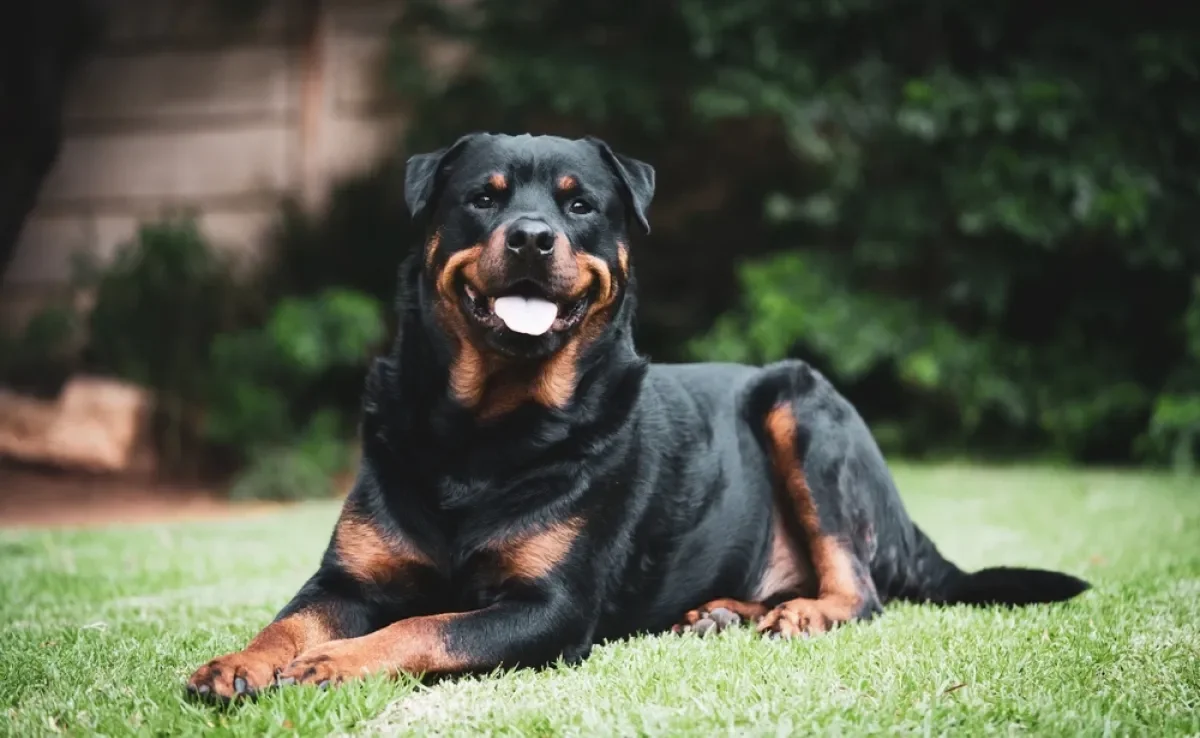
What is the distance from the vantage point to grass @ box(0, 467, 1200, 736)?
225cm

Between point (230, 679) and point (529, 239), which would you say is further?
point (529, 239)

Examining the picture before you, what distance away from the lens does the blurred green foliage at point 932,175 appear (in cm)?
758

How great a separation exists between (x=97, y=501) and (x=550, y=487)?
5.74m

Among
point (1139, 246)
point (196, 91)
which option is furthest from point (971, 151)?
point (196, 91)

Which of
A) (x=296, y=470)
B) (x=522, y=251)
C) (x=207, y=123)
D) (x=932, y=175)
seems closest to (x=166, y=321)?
(x=296, y=470)

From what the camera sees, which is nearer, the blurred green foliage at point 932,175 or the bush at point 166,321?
the blurred green foliage at point 932,175

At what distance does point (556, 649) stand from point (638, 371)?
2.85 ft

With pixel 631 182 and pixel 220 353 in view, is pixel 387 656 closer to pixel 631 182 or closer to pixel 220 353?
pixel 631 182

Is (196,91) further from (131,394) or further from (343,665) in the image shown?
(343,665)

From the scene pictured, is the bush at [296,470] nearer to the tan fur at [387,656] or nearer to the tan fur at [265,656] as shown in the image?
the tan fur at [265,656]

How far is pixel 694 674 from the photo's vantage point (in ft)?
8.63

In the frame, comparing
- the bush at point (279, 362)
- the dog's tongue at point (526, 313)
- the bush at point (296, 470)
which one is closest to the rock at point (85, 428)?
the bush at point (279, 362)

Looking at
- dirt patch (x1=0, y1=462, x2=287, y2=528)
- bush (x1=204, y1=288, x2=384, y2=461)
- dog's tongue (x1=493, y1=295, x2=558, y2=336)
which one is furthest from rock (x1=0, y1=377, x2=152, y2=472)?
dog's tongue (x1=493, y1=295, x2=558, y2=336)

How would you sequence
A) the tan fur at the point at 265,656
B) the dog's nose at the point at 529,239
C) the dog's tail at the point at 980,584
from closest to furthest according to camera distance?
the tan fur at the point at 265,656
the dog's nose at the point at 529,239
the dog's tail at the point at 980,584
